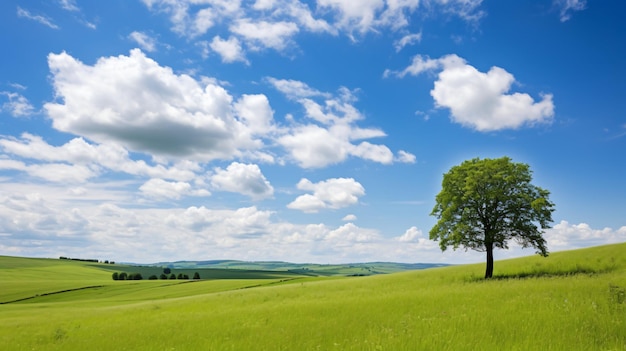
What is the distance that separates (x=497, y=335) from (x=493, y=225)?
29.8 m

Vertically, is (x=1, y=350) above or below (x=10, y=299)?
above

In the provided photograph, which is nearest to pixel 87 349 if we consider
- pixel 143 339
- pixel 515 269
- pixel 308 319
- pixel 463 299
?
pixel 143 339

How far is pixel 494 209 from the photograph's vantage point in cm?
3819

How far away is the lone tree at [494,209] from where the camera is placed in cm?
3734

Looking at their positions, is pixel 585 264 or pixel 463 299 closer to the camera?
pixel 463 299

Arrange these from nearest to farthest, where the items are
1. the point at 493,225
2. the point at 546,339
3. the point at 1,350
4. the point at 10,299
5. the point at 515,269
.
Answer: the point at 546,339 → the point at 1,350 → the point at 493,225 → the point at 515,269 → the point at 10,299

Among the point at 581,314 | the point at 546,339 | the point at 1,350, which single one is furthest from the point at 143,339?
the point at 581,314

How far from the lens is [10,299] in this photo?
250 feet

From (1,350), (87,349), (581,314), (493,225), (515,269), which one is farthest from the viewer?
(515,269)

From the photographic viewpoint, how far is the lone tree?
1470 inches

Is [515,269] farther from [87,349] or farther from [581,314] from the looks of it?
[87,349]

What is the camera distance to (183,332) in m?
15.5

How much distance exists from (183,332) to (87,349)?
3250mm

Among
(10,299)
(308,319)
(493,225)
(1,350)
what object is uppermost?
(493,225)
